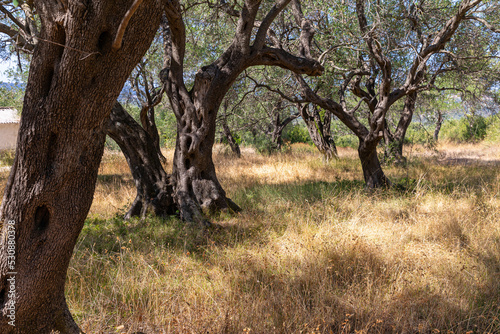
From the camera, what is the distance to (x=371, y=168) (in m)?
7.43

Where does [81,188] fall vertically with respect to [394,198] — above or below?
above

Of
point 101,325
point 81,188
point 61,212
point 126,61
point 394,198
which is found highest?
point 126,61

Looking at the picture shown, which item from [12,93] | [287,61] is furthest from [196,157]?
[12,93]

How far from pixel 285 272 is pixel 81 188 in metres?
2.26

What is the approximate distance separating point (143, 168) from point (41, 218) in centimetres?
399

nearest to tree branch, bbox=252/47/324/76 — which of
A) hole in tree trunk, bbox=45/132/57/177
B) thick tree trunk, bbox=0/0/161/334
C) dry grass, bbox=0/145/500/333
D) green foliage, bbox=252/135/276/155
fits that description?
dry grass, bbox=0/145/500/333

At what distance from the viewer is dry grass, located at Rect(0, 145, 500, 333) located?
8.82 feet

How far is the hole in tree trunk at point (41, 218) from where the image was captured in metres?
1.99

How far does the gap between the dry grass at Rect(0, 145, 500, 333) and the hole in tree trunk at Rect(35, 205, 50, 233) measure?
0.94 meters

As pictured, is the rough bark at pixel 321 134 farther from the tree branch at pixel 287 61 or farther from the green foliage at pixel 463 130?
the green foliage at pixel 463 130

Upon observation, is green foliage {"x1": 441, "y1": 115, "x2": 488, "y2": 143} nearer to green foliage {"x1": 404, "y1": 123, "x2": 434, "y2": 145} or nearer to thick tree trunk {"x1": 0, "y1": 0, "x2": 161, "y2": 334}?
green foliage {"x1": 404, "y1": 123, "x2": 434, "y2": 145}

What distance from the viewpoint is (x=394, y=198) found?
20.7 ft

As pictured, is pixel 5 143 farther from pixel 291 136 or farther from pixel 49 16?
pixel 49 16

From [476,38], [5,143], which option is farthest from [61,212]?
[5,143]
